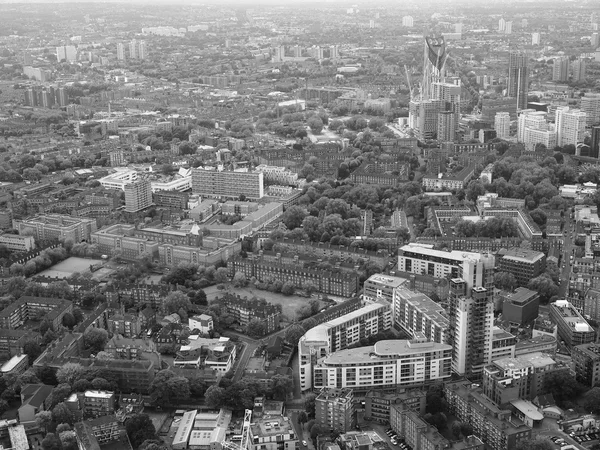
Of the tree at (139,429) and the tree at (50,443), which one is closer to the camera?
the tree at (50,443)

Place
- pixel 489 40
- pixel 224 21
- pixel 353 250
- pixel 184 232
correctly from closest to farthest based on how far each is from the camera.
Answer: pixel 353 250 < pixel 184 232 < pixel 489 40 < pixel 224 21

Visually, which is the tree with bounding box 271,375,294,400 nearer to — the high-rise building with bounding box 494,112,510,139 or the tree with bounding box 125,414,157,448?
the tree with bounding box 125,414,157,448

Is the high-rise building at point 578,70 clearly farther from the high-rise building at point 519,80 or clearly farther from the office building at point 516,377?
the office building at point 516,377

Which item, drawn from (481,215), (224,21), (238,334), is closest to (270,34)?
(224,21)

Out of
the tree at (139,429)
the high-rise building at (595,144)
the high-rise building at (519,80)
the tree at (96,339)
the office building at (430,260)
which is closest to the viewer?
the tree at (139,429)

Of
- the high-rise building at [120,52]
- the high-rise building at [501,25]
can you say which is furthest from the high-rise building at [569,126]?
the high-rise building at [501,25]

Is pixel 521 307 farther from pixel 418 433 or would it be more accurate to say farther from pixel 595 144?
pixel 595 144

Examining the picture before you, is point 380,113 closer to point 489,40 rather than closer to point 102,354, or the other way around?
point 102,354
